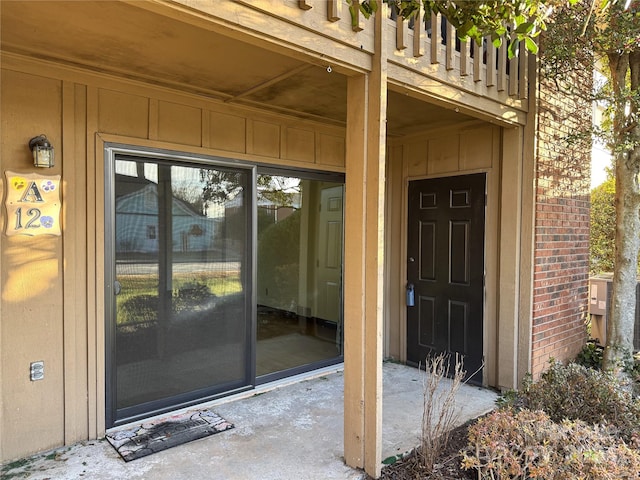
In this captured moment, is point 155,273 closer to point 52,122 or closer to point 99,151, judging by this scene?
point 99,151

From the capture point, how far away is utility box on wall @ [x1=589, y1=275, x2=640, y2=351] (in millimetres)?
4832

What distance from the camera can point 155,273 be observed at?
10.7 feet

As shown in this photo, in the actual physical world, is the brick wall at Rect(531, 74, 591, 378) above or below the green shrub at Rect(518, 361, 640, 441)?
above

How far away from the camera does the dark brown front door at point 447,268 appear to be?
4125 mm

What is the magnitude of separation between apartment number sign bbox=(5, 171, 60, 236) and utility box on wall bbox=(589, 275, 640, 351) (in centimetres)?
539

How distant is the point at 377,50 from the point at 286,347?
278 centimetres

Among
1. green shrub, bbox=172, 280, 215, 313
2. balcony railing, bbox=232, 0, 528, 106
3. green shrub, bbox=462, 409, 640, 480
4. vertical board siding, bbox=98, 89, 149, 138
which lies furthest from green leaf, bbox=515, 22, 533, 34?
green shrub, bbox=172, 280, 215, 313

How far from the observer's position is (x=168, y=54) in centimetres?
260

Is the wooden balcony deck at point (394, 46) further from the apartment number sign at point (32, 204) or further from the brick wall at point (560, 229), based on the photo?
the apartment number sign at point (32, 204)

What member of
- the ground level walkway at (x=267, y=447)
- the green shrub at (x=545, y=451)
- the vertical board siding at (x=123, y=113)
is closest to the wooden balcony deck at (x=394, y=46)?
the vertical board siding at (x=123, y=113)

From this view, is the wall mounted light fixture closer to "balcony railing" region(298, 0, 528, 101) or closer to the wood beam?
"balcony railing" region(298, 0, 528, 101)

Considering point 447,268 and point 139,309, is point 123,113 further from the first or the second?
point 447,268

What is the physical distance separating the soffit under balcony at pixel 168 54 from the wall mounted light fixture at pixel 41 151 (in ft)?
1.69

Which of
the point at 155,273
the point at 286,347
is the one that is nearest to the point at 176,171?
the point at 155,273
